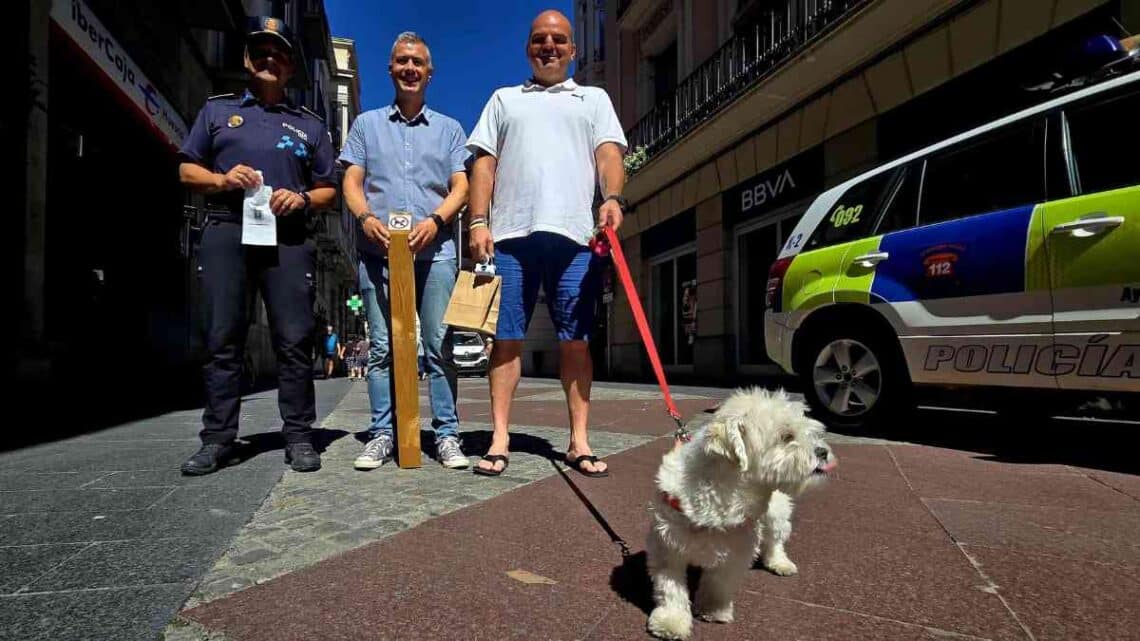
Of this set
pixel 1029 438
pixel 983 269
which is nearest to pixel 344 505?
pixel 983 269

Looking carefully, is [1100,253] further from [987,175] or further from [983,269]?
[987,175]

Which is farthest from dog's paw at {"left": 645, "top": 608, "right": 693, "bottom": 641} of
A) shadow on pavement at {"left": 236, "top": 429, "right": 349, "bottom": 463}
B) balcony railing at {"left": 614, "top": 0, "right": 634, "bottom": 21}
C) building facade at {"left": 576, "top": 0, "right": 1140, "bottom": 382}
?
balcony railing at {"left": 614, "top": 0, "right": 634, "bottom": 21}

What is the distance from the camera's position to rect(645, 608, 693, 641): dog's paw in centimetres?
151

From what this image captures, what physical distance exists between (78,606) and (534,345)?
78.9 ft

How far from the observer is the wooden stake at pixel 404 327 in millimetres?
3262

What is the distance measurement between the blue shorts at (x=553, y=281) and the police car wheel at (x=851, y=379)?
2.13 m

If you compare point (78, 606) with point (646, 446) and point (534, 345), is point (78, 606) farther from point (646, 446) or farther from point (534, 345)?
point (534, 345)

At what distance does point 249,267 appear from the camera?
3.36 metres

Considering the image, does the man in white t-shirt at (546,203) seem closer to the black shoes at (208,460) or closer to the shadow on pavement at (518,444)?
the shadow on pavement at (518,444)

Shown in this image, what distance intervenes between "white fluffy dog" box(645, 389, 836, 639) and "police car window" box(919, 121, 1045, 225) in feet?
9.54

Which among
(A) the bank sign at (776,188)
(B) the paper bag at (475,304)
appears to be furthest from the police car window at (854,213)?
(A) the bank sign at (776,188)

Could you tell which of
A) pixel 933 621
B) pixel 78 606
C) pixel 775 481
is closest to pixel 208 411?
pixel 78 606

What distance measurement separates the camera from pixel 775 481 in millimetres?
1564

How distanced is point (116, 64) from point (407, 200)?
315 inches
